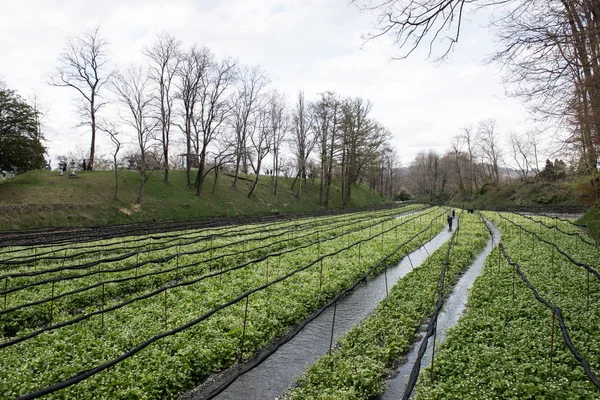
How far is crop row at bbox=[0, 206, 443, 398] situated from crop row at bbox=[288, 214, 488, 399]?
171 centimetres

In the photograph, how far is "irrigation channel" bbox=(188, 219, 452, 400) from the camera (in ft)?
18.4

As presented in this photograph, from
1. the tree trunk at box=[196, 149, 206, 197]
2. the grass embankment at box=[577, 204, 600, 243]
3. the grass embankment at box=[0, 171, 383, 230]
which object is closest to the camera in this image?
the grass embankment at box=[577, 204, 600, 243]

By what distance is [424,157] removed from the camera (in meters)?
114

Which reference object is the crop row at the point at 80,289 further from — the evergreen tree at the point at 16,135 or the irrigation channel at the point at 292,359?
the evergreen tree at the point at 16,135

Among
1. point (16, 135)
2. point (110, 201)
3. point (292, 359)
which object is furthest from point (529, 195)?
point (16, 135)

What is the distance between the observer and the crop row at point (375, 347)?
5367mm

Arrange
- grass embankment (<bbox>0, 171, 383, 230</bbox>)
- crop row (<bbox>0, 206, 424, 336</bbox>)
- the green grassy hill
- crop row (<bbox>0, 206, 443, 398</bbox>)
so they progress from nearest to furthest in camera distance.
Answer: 1. crop row (<bbox>0, 206, 443, 398</bbox>)
2. crop row (<bbox>0, 206, 424, 336</bbox>)
3. grass embankment (<bbox>0, 171, 383, 230</bbox>)
4. the green grassy hill

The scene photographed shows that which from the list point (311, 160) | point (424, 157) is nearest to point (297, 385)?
point (311, 160)

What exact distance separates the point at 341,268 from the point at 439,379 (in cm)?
748

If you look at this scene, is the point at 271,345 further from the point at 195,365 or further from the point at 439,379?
the point at 439,379

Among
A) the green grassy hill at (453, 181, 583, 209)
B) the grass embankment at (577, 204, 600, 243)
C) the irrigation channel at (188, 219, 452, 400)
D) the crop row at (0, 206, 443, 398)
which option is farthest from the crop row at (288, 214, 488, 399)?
the green grassy hill at (453, 181, 583, 209)

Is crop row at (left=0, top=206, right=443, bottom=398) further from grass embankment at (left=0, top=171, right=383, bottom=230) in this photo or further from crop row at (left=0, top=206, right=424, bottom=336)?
grass embankment at (left=0, top=171, right=383, bottom=230)

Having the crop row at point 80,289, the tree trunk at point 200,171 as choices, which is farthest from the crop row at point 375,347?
the tree trunk at point 200,171

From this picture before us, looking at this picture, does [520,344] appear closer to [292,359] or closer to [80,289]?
[292,359]
